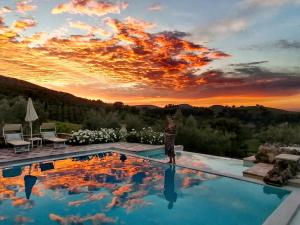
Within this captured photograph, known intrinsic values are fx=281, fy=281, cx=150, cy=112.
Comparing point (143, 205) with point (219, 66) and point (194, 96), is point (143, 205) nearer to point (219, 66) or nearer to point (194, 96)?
point (219, 66)

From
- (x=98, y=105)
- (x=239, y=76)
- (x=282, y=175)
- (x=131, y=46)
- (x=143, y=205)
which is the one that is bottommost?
(x=143, y=205)

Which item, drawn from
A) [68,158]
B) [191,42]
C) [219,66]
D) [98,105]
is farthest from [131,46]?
[98,105]

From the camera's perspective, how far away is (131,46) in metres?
14.5

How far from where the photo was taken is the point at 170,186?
7938 millimetres

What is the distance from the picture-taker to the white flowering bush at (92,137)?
1284 centimetres

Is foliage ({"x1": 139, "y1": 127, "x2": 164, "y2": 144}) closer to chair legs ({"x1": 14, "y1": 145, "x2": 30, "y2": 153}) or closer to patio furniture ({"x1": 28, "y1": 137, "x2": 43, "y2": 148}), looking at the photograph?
patio furniture ({"x1": 28, "y1": 137, "x2": 43, "y2": 148})

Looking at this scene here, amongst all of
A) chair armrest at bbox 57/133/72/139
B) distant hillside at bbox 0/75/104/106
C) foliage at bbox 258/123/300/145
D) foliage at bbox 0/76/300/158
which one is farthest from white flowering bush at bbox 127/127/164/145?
foliage at bbox 258/123/300/145

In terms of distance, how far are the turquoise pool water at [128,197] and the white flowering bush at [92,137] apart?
3.16 m

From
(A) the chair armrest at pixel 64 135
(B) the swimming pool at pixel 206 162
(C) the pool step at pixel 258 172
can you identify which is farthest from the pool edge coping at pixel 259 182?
(A) the chair armrest at pixel 64 135

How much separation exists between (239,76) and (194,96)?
3835mm

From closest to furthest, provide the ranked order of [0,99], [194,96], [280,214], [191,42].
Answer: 1. [280,214]
2. [191,42]
3. [194,96]
4. [0,99]

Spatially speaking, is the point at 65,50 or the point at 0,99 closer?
the point at 65,50

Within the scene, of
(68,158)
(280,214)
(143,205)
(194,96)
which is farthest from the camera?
(194,96)

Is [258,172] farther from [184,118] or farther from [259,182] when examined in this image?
[184,118]
